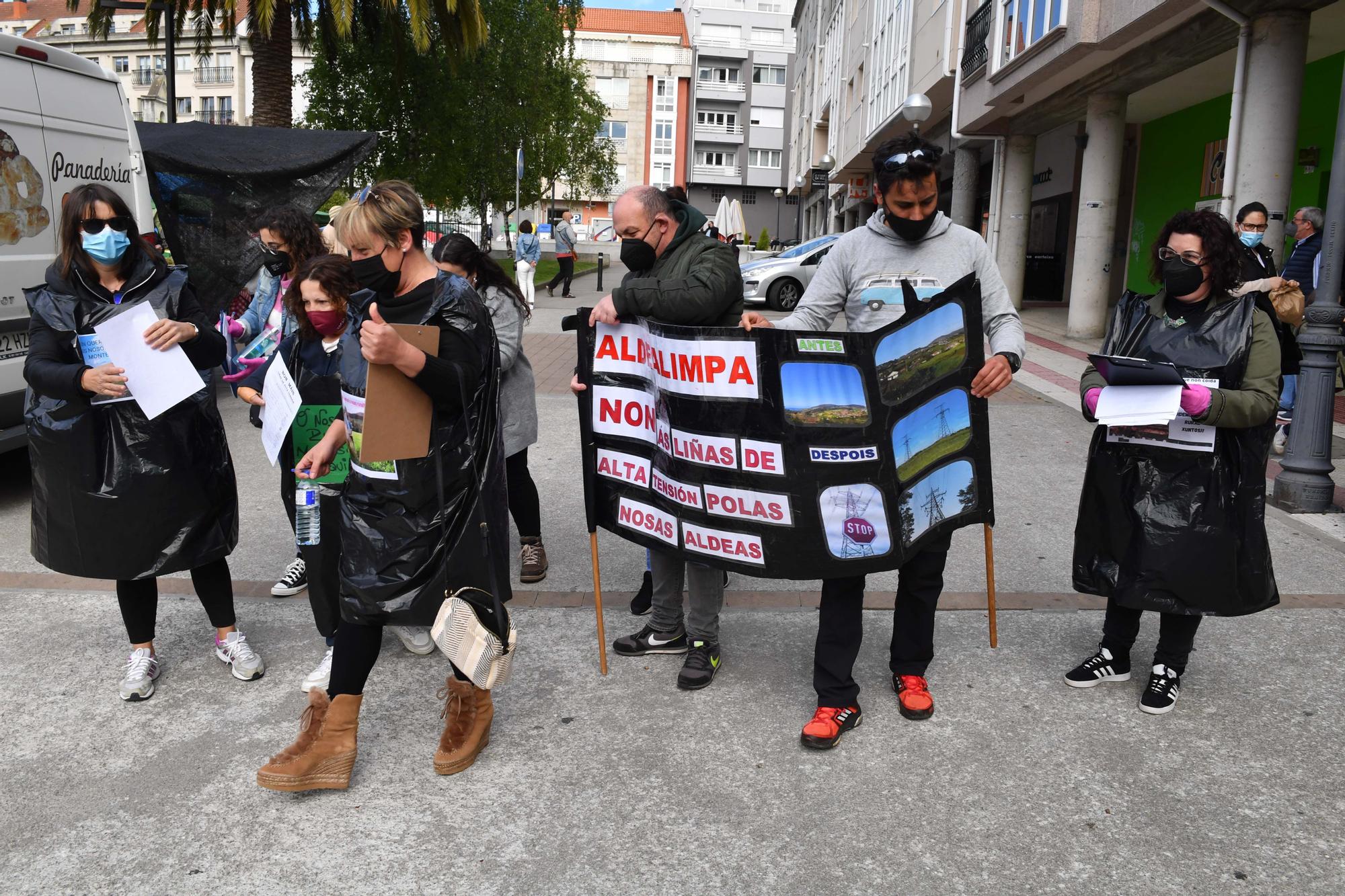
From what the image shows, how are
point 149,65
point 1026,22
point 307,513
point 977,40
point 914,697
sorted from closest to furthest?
point 914,697, point 307,513, point 1026,22, point 977,40, point 149,65

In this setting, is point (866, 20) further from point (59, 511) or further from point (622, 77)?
point (622, 77)

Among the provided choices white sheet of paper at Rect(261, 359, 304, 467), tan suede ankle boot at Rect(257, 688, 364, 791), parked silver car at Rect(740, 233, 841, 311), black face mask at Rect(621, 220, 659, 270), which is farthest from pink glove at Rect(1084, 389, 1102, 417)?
parked silver car at Rect(740, 233, 841, 311)

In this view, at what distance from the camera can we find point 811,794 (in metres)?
3.17

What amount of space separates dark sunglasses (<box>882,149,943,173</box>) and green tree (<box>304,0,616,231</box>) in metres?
15.0

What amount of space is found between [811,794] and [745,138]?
80.0 meters

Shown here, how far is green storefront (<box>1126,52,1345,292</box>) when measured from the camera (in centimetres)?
1222

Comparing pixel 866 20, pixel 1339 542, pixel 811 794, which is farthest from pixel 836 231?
pixel 811 794

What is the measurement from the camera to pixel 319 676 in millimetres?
3945

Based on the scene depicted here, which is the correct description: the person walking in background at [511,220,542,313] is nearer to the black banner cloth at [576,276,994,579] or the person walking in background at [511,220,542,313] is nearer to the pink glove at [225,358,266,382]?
the pink glove at [225,358,266,382]

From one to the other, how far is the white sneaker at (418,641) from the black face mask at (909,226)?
2.43 meters

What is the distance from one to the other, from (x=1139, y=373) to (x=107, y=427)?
357 cm

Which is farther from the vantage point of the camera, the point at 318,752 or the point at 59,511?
the point at 59,511

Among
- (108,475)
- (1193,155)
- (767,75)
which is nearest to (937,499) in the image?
(108,475)

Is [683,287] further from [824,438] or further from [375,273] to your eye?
[375,273]
